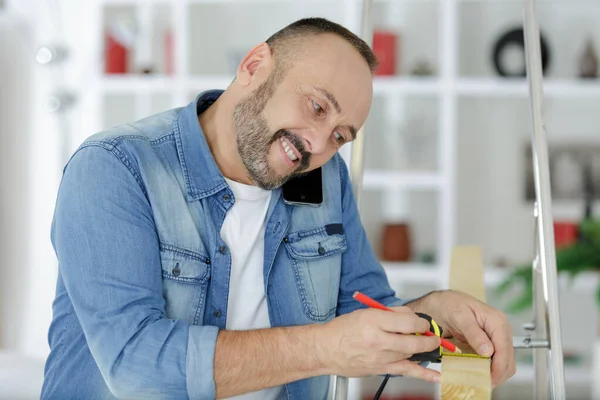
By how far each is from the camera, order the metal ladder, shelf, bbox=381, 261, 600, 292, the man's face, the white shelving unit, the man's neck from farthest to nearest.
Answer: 1. the white shelving unit
2. shelf, bbox=381, 261, 600, 292
3. the man's neck
4. the man's face
5. the metal ladder

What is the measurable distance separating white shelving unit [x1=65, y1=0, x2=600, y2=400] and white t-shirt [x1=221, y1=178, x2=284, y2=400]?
245 centimetres

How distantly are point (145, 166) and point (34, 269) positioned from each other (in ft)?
11.0

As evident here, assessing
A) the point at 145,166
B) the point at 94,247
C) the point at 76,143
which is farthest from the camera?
the point at 76,143

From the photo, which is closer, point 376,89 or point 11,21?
point 376,89

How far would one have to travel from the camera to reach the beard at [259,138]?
5.13 ft

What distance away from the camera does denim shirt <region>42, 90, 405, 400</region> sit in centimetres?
130

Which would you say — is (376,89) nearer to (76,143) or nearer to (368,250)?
(76,143)

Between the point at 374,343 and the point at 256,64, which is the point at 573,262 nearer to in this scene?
the point at 256,64

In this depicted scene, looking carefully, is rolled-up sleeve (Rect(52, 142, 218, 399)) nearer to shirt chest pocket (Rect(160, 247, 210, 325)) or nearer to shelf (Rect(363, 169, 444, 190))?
shirt chest pocket (Rect(160, 247, 210, 325))

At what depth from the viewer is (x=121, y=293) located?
1317mm

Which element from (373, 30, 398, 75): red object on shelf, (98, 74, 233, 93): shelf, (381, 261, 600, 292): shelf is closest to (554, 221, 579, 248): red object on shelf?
(381, 261, 600, 292): shelf

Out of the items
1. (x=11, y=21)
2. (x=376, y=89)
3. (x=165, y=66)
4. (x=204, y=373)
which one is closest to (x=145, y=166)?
(x=204, y=373)

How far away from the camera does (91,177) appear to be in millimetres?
1385

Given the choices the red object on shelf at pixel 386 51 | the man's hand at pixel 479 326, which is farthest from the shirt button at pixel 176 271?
the red object on shelf at pixel 386 51
